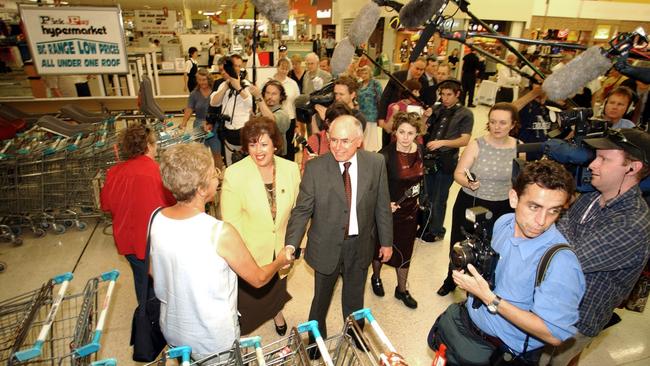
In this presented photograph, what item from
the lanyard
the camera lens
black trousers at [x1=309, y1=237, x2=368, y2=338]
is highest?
the lanyard

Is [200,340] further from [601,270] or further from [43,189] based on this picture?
[43,189]

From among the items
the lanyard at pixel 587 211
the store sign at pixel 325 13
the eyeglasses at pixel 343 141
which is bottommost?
the lanyard at pixel 587 211

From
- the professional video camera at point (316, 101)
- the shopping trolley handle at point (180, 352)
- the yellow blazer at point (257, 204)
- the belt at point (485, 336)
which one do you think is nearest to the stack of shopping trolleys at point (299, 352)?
the shopping trolley handle at point (180, 352)

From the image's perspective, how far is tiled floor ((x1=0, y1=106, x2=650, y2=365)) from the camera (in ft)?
8.91

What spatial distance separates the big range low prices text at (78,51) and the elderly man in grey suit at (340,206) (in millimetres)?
5394

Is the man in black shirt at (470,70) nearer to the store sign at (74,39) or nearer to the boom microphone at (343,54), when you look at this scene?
the store sign at (74,39)

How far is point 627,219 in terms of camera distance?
159 centimetres

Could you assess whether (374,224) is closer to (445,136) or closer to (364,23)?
(364,23)

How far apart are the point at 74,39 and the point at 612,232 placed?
23.2ft

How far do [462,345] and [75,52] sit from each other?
6.75 m

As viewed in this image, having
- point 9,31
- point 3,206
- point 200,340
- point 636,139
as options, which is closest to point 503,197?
point 636,139

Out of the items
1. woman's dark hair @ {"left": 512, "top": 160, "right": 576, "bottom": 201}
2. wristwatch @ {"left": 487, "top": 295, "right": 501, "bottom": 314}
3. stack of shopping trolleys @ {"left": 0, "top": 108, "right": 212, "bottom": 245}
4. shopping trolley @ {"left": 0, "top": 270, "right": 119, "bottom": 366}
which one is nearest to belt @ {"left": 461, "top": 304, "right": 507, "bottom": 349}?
wristwatch @ {"left": 487, "top": 295, "right": 501, "bottom": 314}

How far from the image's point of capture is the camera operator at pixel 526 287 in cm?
133

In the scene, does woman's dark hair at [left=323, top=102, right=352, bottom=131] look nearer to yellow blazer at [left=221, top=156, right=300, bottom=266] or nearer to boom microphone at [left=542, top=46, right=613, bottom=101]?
yellow blazer at [left=221, top=156, right=300, bottom=266]
